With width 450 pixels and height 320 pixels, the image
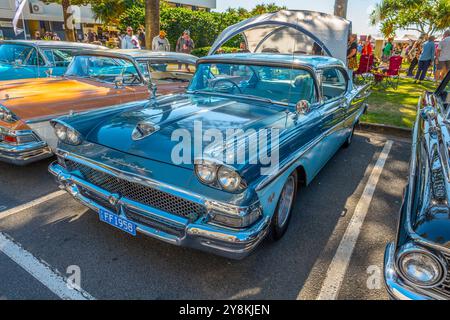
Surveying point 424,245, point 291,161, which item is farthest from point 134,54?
point 424,245

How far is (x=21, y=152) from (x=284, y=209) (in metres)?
3.10

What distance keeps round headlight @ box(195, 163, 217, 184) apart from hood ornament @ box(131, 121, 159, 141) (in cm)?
67

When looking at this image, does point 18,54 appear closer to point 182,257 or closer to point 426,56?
point 182,257

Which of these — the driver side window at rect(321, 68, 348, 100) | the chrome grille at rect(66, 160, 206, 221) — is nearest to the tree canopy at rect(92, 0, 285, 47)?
the driver side window at rect(321, 68, 348, 100)

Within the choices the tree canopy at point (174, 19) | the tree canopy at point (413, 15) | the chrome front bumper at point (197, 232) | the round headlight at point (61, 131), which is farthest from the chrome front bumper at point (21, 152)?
the tree canopy at point (413, 15)

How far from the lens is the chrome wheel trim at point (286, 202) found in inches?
110

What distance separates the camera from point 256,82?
3.58 m

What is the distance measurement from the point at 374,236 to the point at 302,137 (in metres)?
1.21

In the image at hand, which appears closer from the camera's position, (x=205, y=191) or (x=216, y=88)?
(x=205, y=191)

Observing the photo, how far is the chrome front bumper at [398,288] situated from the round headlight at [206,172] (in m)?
1.17

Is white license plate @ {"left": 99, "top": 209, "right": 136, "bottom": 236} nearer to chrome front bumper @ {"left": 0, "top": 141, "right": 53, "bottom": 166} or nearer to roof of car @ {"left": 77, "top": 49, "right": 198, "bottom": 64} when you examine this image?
chrome front bumper @ {"left": 0, "top": 141, "right": 53, "bottom": 166}
